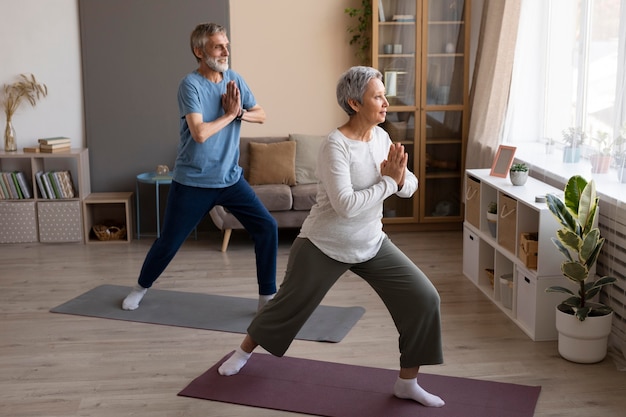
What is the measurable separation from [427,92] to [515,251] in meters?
2.35

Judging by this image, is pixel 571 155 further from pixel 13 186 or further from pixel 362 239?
pixel 13 186

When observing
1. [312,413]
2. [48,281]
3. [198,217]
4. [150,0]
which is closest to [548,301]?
[312,413]

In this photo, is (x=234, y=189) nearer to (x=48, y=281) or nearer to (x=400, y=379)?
(x=400, y=379)

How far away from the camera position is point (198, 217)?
424cm

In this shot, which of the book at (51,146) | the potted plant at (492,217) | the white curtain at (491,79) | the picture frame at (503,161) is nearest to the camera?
the potted plant at (492,217)

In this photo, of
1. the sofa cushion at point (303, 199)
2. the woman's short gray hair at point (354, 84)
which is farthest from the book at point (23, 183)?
the woman's short gray hair at point (354, 84)

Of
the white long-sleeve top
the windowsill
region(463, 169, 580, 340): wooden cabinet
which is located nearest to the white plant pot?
region(463, 169, 580, 340): wooden cabinet

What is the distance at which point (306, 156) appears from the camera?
639cm

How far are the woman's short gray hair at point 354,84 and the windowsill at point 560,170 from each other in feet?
5.09

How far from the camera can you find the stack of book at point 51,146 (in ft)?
20.4

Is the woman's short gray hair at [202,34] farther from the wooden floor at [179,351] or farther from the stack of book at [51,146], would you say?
the stack of book at [51,146]

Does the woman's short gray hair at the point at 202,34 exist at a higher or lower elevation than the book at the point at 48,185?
higher

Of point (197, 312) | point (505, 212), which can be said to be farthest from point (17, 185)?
point (505, 212)

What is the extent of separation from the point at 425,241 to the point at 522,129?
110 cm
